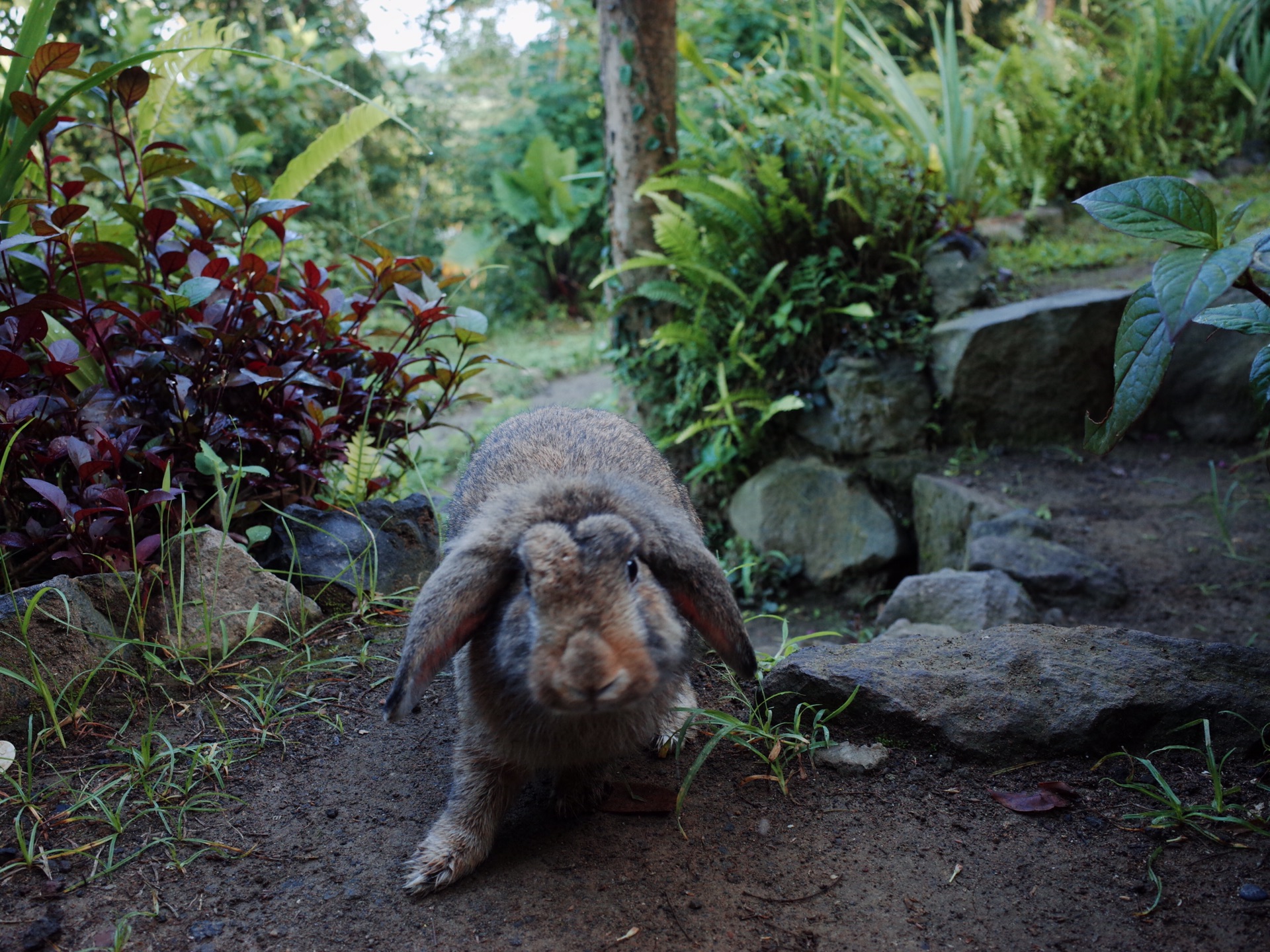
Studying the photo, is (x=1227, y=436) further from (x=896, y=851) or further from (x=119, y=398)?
(x=119, y=398)

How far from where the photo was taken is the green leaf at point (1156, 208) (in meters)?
2.05

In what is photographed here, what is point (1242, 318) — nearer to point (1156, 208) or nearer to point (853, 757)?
point (1156, 208)

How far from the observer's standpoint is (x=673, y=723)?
2.91 metres

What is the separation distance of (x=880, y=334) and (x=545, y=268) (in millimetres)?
8673

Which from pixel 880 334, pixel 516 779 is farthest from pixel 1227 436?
pixel 516 779

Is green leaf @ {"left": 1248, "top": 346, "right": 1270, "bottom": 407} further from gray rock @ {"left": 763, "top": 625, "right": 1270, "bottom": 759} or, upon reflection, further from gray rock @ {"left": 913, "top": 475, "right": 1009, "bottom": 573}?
gray rock @ {"left": 913, "top": 475, "right": 1009, "bottom": 573}

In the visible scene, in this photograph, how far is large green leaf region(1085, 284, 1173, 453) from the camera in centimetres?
207

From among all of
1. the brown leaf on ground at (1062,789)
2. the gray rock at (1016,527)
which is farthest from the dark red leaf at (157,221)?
the gray rock at (1016,527)

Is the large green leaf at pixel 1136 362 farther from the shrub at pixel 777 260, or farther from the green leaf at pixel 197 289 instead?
the shrub at pixel 777 260

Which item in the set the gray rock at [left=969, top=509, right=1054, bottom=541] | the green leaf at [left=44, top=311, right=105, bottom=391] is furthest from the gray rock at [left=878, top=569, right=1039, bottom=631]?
the green leaf at [left=44, top=311, right=105, bottom=391]

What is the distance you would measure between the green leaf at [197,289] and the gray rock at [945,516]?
4.20 metres

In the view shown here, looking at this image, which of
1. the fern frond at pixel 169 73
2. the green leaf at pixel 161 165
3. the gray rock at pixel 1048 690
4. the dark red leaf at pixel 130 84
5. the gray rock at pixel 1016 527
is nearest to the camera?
the gray rock at pixel 1048 690

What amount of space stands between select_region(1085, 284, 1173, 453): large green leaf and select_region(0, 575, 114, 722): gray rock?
2985 mm

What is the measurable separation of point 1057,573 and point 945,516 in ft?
3.18
